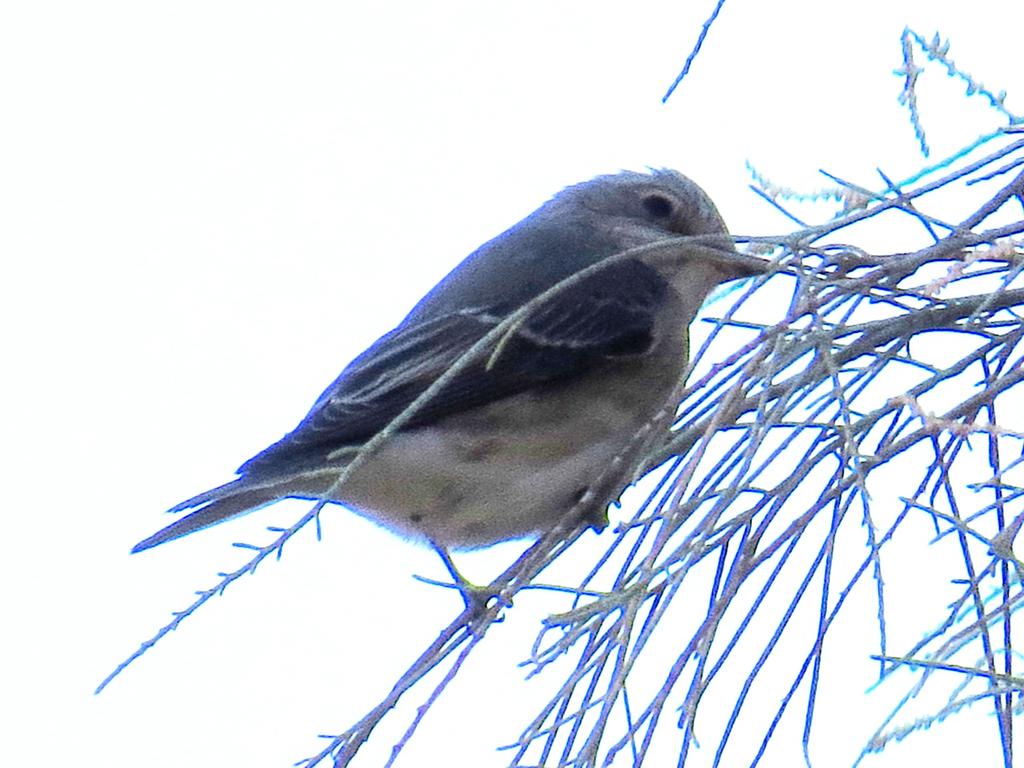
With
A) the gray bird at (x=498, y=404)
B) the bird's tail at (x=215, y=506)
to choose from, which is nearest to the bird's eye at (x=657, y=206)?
the gray bird at (x=498, y=404)

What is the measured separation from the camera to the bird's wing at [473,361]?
3846 millimetres

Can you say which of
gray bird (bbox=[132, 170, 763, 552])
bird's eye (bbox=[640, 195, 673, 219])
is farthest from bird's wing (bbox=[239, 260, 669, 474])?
bird's eye (bbox=[640, 195, 673, 219])

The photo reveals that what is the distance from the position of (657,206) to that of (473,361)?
44.8 inches

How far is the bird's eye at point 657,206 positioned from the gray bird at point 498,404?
430 mm

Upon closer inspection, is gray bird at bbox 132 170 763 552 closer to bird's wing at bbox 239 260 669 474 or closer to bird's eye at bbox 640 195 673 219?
bird's wing at bbox 239 260 669 474

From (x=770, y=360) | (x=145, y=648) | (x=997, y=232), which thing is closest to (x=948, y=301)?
(x=997, y=232)

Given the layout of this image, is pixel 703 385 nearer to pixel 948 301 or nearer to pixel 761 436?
pixel 761 436

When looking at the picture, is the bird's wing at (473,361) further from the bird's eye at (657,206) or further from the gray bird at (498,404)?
the bird's eye at (657,206)

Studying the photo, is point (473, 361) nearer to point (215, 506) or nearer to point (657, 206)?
point (215, 506)

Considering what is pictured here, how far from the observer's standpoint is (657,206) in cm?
480

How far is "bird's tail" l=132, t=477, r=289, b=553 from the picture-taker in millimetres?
3684

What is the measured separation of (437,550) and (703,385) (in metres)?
1.92

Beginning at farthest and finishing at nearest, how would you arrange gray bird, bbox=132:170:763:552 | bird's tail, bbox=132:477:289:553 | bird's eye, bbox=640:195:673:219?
bird's eye, bbox=640:195:673:219 → gray bird, bbox=132:170:763:552 → bird's tail, bbox=132:477:289:553

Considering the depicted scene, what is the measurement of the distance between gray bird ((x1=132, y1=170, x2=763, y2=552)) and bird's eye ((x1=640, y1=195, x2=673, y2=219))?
43 centimetres
